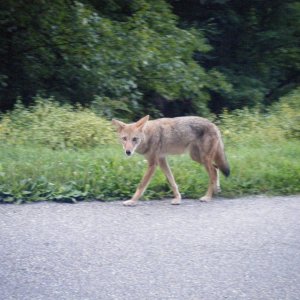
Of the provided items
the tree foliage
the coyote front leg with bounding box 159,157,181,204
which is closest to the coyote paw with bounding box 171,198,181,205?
the coyote front leg with bounding box 159,157,181,204

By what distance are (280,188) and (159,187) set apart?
1.67m

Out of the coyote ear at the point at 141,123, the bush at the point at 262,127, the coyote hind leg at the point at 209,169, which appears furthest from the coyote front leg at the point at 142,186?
the bush at the point at 262,127

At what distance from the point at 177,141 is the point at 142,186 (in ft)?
3.28

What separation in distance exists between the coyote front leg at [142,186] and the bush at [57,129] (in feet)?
10.0

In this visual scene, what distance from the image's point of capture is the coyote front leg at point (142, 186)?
765 cm

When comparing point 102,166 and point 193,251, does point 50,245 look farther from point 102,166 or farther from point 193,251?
point 102,166

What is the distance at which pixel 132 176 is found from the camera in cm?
847

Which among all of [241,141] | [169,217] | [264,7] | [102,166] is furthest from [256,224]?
[264,7]

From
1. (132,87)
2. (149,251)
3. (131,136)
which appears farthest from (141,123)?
(132,87)

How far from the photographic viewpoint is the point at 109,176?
8305mm

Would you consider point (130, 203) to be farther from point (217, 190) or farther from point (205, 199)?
point (217, 190)

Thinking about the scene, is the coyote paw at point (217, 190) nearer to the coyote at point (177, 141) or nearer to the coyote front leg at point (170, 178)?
the coyote at point (177, 141)

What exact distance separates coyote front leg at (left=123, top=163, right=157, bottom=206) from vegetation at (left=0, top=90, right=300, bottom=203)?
0.65 feet

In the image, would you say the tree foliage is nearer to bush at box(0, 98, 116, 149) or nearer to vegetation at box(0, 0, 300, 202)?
vegetation at box(0, 0, 300, 202)
